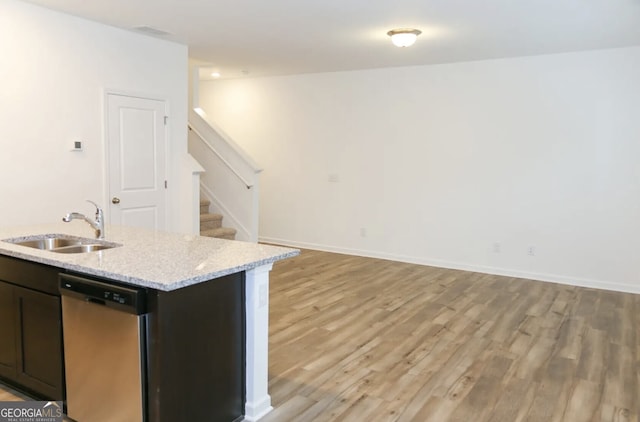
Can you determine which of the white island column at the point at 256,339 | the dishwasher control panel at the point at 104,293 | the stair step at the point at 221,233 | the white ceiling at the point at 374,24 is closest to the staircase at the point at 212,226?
the stair step at the point at 221,233

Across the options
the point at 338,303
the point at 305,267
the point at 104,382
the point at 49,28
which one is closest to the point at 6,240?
the point at 104,382

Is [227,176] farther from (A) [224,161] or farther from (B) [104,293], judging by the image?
(B) [104,293]

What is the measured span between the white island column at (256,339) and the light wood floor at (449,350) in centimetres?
11

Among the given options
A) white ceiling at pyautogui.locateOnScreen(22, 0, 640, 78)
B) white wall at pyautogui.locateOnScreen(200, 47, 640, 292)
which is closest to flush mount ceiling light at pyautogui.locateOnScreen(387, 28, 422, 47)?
white ceiling at pyautogui.locateOnScreen(22, 0, 640, 78)

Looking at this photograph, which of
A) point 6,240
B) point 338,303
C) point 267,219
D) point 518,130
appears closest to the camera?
point 6,240

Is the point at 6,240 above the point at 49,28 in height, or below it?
below

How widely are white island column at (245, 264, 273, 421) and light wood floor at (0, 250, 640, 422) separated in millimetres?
104

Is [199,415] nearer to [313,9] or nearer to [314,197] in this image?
[313,9]

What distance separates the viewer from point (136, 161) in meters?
5.22

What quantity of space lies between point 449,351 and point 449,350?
0.02 metres

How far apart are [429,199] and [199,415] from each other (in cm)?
474

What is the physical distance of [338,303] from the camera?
15.4ft

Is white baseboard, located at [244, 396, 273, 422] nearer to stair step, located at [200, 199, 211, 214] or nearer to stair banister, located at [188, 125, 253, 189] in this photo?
stair banister, located at [188, 125, 253, 189]

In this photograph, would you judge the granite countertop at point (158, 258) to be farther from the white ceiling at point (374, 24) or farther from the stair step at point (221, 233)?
the stair step at point (221, 233)
